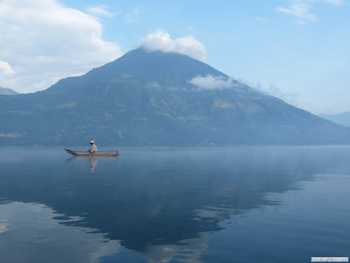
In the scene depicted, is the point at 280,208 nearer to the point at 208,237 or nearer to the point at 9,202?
the point at 208,237

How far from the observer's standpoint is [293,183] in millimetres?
91375

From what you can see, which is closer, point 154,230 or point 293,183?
point 154,230

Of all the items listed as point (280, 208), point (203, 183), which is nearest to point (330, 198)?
point (280, 208)

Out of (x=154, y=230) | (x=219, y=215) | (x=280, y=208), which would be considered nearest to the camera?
(x=154, y=230)

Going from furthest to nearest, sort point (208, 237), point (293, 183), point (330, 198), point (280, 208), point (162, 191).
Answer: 1. point (293, 183)
2. point (162, 191)
3. point (330, 198)
4. point (280, 208)
5. point (208, 237)

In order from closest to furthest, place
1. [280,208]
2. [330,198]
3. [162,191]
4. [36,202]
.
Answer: [280,208] < [36,202] < [330,198] < [162,191]

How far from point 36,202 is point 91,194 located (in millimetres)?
10341

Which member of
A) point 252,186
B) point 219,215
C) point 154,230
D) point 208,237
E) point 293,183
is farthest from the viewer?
point 293,183

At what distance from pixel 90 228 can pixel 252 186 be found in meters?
46.5

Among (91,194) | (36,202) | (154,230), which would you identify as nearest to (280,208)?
(154,230)

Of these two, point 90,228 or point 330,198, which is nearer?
point 90,228

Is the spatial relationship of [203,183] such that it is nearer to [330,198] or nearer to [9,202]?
[330,198]

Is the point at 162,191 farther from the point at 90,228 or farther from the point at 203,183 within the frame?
the point at 90,228

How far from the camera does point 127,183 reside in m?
88.5
